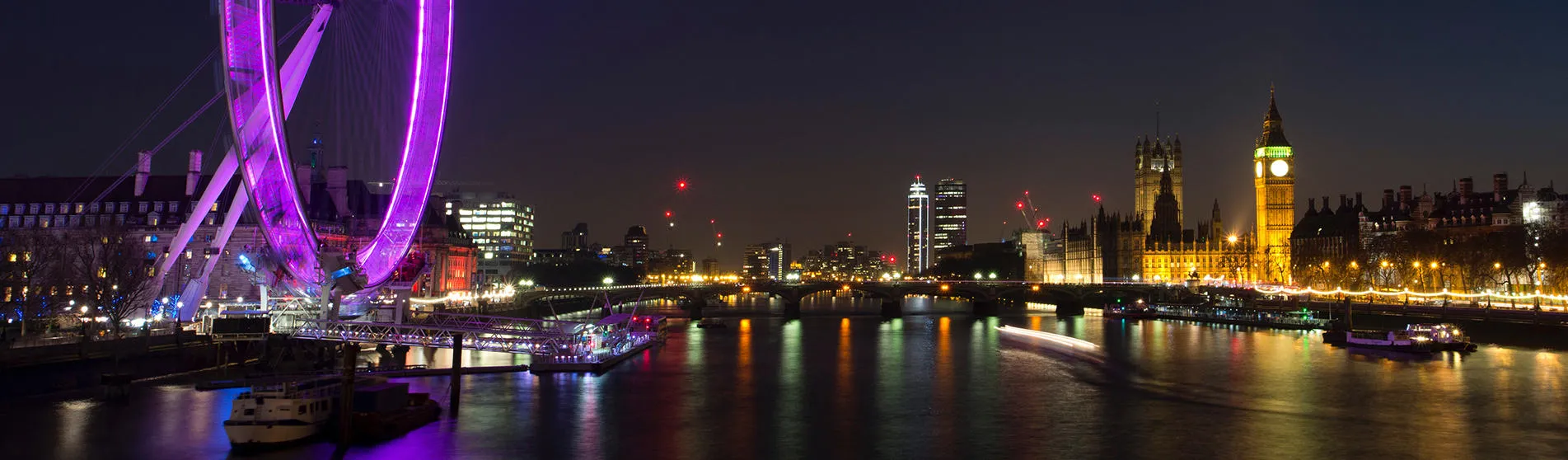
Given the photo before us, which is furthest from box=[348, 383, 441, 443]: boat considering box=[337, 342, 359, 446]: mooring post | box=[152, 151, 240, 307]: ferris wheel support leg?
→ box=[152, 151, 240, 307]: ferris wheel support leg

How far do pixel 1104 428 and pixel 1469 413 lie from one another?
16.3m

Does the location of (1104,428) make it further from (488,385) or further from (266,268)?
(266,268)

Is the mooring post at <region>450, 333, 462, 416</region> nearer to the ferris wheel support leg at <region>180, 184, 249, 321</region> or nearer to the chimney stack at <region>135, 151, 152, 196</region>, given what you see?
the ferris wheel support leg at <region>180, 184, 249, 321</region>

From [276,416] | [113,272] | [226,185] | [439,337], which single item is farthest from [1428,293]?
[113,272]

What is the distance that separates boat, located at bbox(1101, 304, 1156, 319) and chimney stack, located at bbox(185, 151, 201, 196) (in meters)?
94.9

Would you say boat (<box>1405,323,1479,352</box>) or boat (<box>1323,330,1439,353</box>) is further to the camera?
boat (<box>1405,323,1479,352</box>)

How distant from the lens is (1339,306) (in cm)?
11756

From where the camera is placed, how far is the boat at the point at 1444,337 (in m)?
80.8

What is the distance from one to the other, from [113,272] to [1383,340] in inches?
3152

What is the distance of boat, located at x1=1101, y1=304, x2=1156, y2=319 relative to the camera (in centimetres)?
13850

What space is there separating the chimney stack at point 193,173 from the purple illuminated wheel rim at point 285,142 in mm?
41321

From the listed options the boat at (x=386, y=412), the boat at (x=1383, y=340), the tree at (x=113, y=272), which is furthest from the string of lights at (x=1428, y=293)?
the tree at (x=113, y=272)

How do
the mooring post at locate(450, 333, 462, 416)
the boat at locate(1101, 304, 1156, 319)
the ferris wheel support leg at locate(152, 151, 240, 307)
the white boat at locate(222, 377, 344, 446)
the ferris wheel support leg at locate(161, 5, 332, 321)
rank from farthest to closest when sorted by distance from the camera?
the boat at locate(1101, 304, 1156, 319)
the ferris wheel support leg at locate(152, 151, 240, 307)
the ferris wheel support leg at locate(161, 5, 332, 321)
the mooring post at locate(450, 333, 462, 416)
the white boat at locate(222, 377, 344, 446)

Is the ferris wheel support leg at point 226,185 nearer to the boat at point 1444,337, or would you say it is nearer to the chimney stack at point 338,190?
the chimney stack at point 338,190
